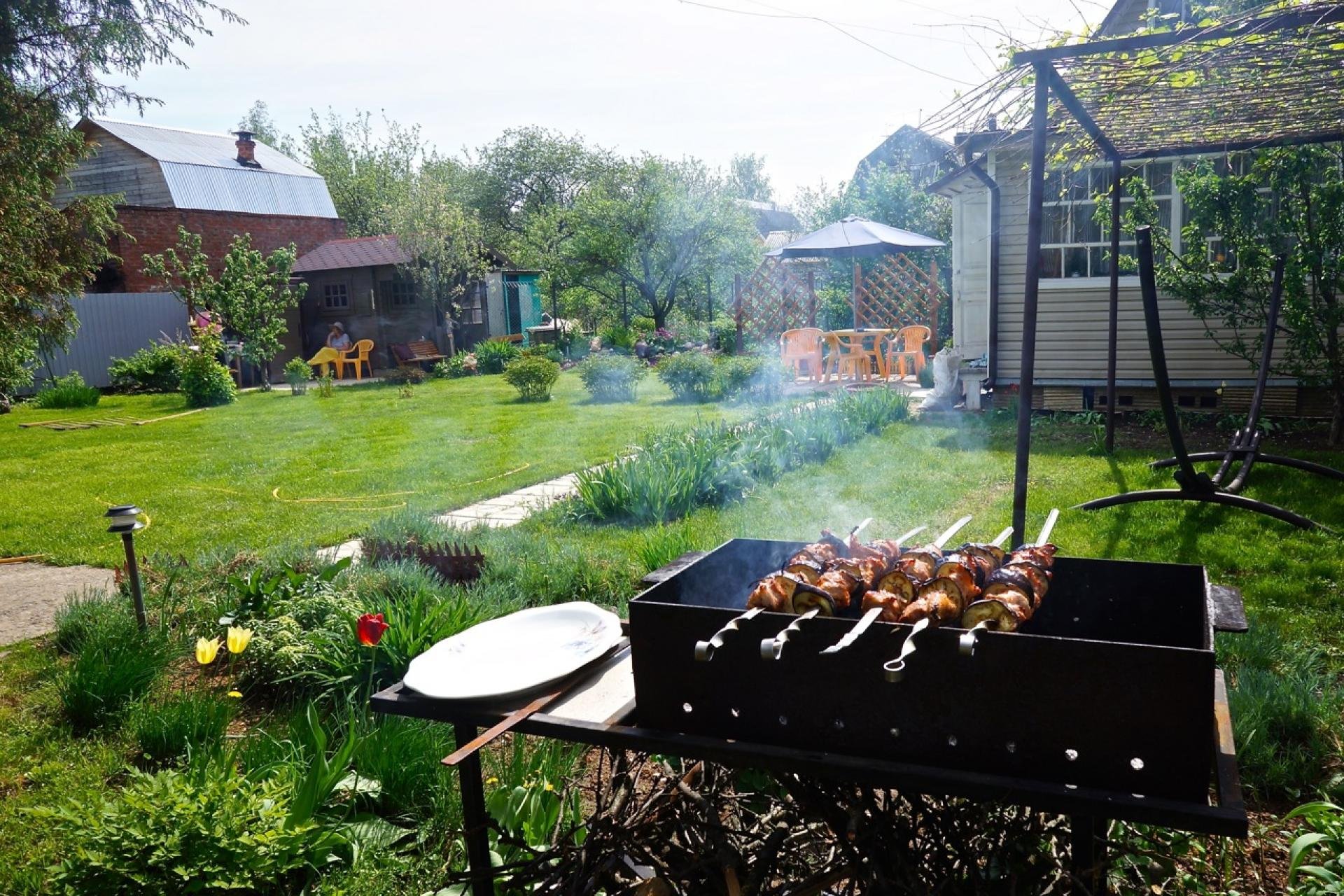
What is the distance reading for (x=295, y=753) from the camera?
8.46 feet

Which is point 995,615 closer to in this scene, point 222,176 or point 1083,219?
point 1083,219

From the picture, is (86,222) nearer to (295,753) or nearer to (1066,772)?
(295,753)

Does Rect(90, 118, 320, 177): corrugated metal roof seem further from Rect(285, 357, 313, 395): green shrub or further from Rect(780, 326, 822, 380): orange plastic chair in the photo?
Rect(780, 326, 822, 380): orange plastic chair

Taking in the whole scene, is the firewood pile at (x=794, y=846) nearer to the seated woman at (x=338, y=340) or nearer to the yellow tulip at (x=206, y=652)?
the yellow tulip at (x=206, y=652)

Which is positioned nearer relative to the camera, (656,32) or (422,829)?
(422,829)

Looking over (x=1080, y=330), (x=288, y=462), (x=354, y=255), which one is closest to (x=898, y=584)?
(x=288, y=462)

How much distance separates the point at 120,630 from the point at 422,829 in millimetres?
1764

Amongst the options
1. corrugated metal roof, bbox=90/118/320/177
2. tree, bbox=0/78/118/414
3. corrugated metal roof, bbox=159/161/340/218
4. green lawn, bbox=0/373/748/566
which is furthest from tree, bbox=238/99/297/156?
tree, bbox=0/78/118/414

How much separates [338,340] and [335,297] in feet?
7.40

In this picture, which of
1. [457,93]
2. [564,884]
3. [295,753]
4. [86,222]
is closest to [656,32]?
[295,753]

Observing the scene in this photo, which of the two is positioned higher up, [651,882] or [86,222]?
[86,222]

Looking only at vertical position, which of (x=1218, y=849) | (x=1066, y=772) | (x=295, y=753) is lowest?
(x=1218, y=849)

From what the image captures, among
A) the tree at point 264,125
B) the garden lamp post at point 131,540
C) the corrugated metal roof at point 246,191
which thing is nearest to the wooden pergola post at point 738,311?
the corrugated metal roof at point 246,191

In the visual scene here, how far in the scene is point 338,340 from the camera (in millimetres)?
20453
